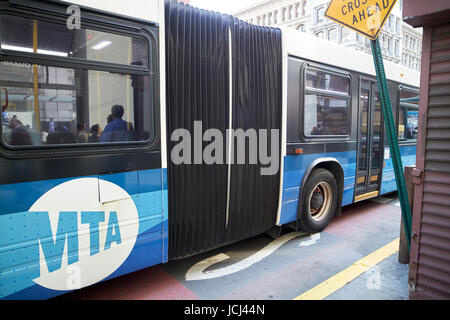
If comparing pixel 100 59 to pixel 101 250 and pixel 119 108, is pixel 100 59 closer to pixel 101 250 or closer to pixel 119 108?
pixel 119 108

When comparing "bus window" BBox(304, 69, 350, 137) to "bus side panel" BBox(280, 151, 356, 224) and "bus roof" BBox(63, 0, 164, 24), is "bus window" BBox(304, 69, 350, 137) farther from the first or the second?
"bus roof" BBox(63, 0, 164, 24)

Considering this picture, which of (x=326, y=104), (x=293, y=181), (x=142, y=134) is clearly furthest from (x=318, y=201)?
(x=142, y=134)

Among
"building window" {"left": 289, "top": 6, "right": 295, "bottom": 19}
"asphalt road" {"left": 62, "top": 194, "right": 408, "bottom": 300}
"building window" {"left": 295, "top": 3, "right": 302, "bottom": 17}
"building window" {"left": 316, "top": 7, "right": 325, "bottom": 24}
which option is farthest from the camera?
"building window" {"left": 289, "top": 6, "right": 295, "bottom": 19}

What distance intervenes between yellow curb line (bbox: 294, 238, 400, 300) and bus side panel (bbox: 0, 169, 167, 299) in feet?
5.42

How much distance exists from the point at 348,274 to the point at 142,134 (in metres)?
2.87

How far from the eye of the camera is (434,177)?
289 cm

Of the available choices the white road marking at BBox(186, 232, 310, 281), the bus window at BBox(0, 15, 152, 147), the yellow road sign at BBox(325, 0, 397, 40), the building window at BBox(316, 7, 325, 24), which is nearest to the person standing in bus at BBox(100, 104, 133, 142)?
the bus window at BBox(0, 15, 152, 147)

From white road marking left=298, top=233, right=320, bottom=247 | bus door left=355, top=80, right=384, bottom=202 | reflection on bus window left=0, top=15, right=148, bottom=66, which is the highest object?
reflection on bus window left=0, top=15, right=148, bottom=66

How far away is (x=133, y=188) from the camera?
9.95 ft

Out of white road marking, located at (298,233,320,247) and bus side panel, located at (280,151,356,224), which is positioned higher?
bus side panel, located at (280,151,356,224)

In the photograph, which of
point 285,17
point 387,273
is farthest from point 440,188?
point 285,17

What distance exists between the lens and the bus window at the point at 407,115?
6.86 meters

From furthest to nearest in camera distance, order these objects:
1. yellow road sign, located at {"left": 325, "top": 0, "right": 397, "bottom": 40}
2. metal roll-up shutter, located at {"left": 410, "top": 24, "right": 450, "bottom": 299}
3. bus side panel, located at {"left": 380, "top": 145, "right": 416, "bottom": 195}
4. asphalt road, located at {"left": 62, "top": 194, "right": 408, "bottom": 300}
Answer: bus side panel, located at {"left": 380, "top": 145, "right": 416, "bottom": 195}
asphalt road, located at {"left": 62, "top": 194, "right": 408, "bottom": 300}
yellow road sign, located at {"left": 325, "top": 0, "right": 397, "bottom": 40}
metal roll-up shutter, located at {"left": 410, "top": 24, "right": 450, "bottom": 299}

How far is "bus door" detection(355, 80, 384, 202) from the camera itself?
5891 millimetres
